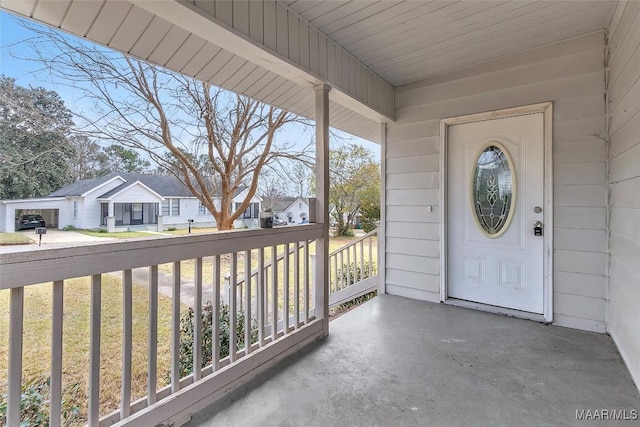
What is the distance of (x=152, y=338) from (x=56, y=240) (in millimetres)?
615

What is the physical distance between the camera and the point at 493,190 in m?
3.01

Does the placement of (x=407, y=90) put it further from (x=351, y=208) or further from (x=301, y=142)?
(x=351, y=208)

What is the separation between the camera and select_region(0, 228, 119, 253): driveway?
1113 mm

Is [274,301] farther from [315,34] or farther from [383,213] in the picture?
[315,34]

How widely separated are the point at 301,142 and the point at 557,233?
10.8ft

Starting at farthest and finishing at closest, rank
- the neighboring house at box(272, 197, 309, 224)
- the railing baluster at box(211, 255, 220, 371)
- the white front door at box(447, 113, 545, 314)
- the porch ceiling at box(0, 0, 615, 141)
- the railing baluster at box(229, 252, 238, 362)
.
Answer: the white front door at box(447, 113, 545, 314)
the neighboring house at box(272, 197, 309, 224)
the railing baluster at box(229, 252, 238, 362)
the railing baluster at box(211, 255, 220, 371)
the porch ceiling at box(0, 0, 615, 141)

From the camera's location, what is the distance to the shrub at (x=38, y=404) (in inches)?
56.5

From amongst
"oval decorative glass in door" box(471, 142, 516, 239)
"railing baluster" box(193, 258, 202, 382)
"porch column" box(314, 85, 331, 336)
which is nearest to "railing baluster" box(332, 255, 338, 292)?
"porch column" box(314, 85, 331, 336)

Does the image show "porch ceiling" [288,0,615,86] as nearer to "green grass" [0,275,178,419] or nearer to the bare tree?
the bare tree

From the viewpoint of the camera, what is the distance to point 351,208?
5910 millimetres

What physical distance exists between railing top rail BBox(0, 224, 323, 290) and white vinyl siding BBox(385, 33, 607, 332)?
2157 millimetres

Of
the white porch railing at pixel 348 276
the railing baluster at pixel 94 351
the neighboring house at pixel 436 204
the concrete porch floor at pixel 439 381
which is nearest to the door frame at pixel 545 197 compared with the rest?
the neighboring house at pixel 436 204

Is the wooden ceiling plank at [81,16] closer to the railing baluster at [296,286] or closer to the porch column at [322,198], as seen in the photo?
the porch column at [322,198]

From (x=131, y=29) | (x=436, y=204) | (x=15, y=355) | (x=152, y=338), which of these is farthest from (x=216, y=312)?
(x=436, y=204)
